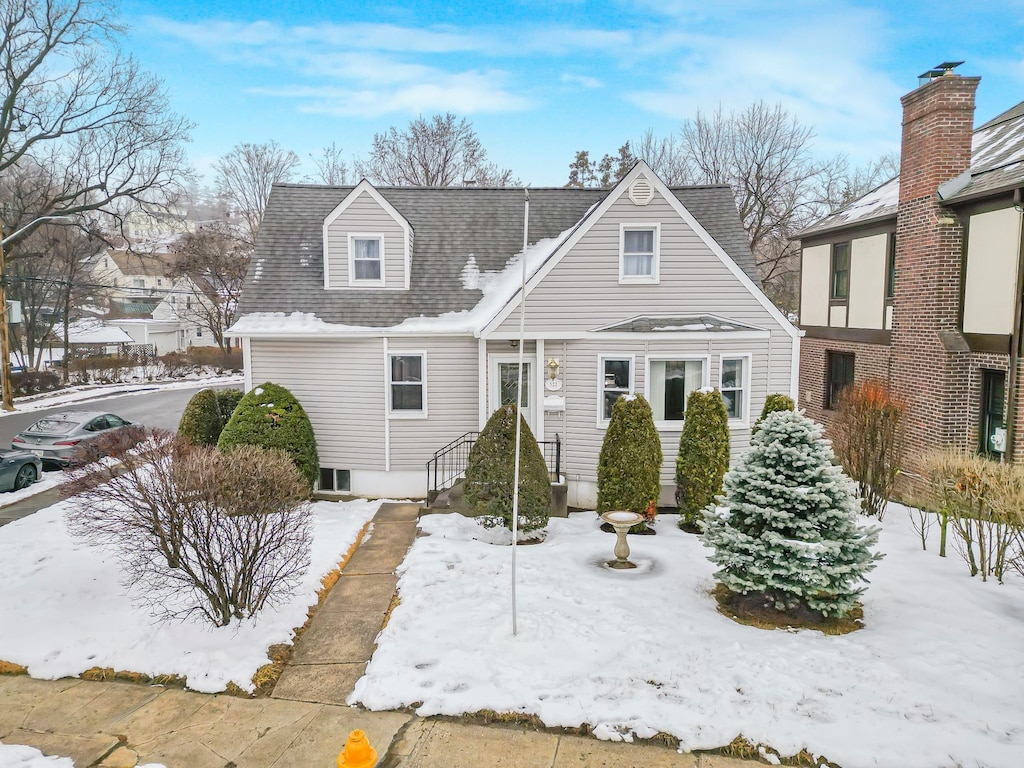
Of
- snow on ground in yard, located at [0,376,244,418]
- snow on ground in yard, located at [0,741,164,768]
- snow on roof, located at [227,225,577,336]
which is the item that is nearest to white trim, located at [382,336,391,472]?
snow on roof, located at [227,225,577,336]

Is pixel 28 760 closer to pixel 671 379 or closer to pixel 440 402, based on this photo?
pixel 440 402

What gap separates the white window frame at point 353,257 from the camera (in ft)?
44.6

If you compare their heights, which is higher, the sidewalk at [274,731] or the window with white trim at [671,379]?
the window with white trim at [671,379]

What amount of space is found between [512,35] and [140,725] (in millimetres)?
19189

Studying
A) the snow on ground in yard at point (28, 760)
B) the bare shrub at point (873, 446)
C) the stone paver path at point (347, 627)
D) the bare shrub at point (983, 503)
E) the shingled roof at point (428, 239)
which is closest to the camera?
the snow on ground in yard at point (28, 760)

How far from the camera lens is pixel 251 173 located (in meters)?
45.2

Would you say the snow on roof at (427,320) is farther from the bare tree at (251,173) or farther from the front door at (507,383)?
the bare tree at (251,173)

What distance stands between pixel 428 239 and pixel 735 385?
25.7 feet

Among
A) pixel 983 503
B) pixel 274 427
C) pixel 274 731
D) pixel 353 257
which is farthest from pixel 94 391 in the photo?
pixel 983 503

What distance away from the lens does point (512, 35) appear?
731 inches

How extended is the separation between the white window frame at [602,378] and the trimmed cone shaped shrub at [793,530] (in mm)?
4775

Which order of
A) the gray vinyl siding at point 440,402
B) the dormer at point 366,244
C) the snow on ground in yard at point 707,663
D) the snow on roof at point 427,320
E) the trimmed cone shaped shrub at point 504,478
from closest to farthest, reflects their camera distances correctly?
the snow on ground in yard at point 707,663
the trimmed cone shaped shrub at point 504,478
the snow on roof at point 427,320
the gray vinyl siding at point 440,402
the dormer at point 366,244

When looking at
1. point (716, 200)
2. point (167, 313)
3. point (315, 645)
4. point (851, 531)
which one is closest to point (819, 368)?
point (716, 200)

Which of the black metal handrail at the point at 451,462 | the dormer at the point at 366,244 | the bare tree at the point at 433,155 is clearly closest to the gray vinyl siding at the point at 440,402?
the black metal handrail at the point at 451,462
